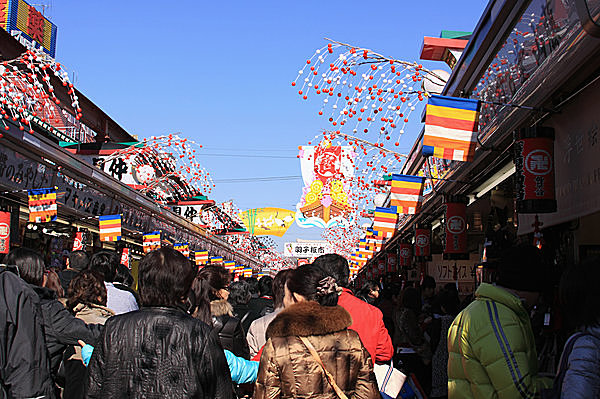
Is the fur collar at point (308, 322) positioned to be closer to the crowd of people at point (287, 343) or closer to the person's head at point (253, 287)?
the crowd of people at point (287, 343)

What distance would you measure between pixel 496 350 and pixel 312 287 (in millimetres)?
1094

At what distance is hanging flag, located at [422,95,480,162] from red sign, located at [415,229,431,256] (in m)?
7.43

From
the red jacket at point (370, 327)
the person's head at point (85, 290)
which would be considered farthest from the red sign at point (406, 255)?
the person's head at point (85, 290)

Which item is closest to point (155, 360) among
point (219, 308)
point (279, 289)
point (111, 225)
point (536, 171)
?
point (279, 289)

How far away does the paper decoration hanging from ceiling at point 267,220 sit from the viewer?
163 feet

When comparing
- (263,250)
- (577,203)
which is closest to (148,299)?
(577,203)

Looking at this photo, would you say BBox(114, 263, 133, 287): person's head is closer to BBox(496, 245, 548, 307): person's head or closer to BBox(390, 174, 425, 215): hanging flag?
BBox(496, 245, 548, 307): person's head

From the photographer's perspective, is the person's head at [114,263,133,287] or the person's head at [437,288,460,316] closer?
the person's head at [114,263,133,287]

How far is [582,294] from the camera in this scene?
10.0ft

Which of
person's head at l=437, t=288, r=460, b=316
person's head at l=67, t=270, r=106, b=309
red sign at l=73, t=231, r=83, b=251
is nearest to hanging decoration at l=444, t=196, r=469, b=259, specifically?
person's head at l=437, t=288, r=460, b=316

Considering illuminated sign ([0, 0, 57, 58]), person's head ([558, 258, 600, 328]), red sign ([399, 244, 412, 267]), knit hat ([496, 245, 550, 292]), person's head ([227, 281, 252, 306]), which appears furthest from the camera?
illuminated sign ([0, 0, 57, 58])

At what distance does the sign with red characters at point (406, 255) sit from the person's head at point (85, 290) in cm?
1300

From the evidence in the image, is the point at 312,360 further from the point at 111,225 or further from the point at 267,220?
the point at 267,220

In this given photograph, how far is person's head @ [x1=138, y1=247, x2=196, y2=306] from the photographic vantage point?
326 centimetres
